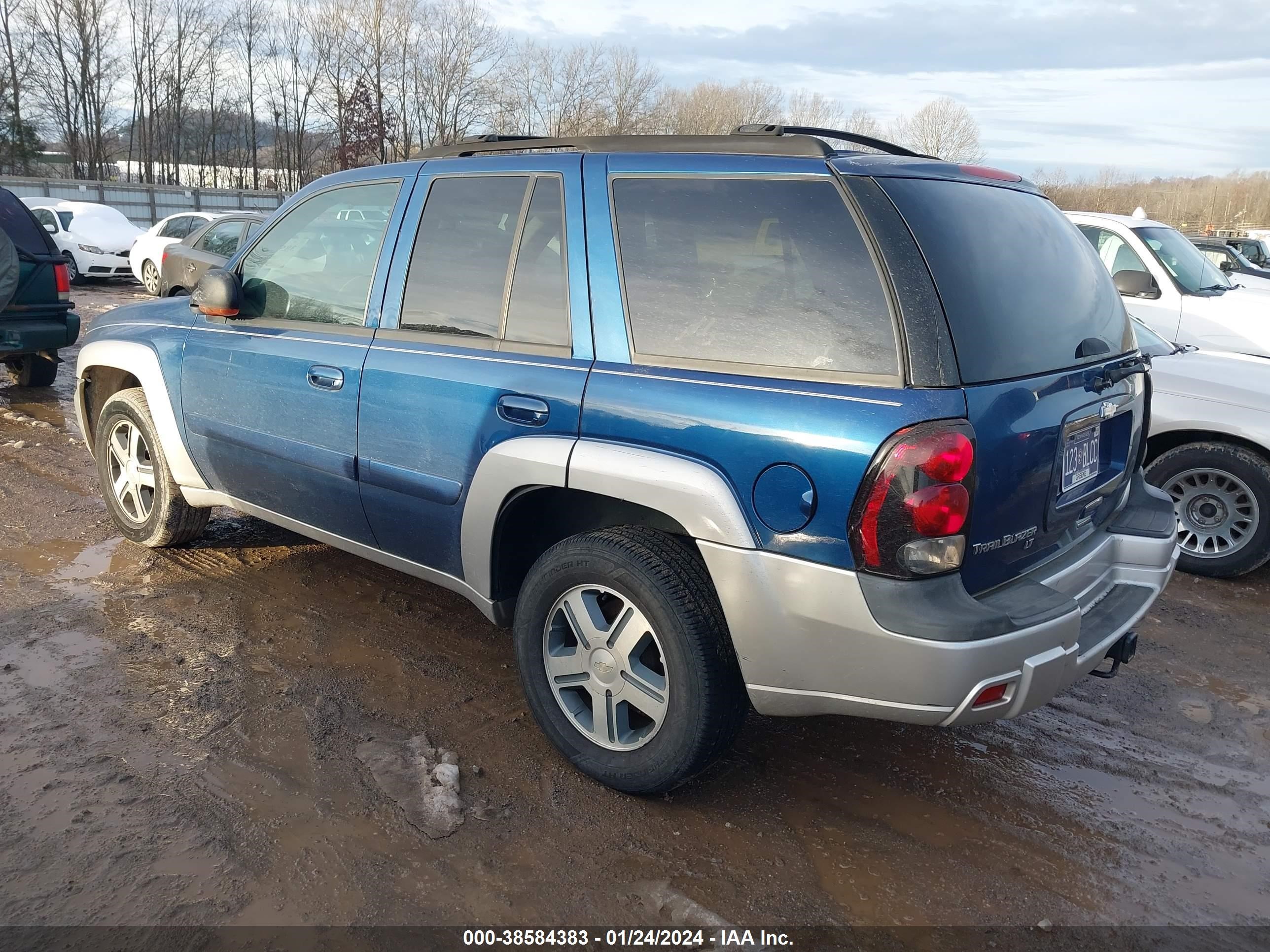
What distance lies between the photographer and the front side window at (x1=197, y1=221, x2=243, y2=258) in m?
12.0

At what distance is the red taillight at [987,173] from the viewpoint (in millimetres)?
2904

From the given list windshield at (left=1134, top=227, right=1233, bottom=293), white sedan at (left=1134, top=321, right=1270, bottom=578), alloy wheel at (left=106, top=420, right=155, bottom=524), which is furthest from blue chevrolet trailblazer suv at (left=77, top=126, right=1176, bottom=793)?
windshield at (left=1134, top=227, right=1233, bottom=293)

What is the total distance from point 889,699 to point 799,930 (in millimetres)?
646

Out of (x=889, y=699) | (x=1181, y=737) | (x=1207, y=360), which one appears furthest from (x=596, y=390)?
(x=1207, y=360)

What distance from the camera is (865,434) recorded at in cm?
231

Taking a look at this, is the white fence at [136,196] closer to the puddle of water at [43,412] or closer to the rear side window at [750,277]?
the puddle of water at [43,412]

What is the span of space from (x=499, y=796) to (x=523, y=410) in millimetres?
1220

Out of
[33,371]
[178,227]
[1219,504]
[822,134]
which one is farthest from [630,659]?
[178,227]

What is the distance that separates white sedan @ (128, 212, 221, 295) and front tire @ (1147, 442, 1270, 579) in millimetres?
14924

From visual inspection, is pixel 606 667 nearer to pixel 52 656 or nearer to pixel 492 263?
pixel 492 263

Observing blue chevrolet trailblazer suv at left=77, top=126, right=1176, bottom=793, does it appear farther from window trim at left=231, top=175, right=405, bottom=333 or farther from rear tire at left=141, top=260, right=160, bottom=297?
rear tire at left=141, top=260, right=160, bottom=297

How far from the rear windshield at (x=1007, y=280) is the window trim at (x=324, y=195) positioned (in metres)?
1.92

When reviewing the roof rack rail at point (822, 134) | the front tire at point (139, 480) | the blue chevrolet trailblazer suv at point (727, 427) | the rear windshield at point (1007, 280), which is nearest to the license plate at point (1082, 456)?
the blue chevrolet trailblazer suv at point (727, 427)

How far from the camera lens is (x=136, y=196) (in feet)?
99.7
